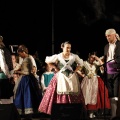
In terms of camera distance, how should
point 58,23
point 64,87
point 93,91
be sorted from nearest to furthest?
point 64,87, point 93,91, point 58,23

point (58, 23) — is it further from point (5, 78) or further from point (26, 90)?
point (5, 78)

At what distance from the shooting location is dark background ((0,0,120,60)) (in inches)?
596

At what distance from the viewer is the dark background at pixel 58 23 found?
49.7 feet

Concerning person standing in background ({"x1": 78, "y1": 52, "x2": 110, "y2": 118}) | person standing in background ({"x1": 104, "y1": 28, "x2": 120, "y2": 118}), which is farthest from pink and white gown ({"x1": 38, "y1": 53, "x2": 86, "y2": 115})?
person standing in background ({"x1": 78, "y1": 52, "x2": 110, "y2": 118})

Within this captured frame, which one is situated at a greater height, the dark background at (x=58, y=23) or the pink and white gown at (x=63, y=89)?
the dark background at (x=58, y=23)

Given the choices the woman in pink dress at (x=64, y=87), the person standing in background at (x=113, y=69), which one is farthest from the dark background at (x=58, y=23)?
the person standing in background at (x=113, y=69)

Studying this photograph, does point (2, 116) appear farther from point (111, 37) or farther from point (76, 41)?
point (76, 41)

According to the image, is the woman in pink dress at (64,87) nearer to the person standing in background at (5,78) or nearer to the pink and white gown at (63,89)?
the pink and white gown at (63,89)

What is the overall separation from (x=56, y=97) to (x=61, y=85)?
25 centimetres

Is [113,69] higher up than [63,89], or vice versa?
[113,69]

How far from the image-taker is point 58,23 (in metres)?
16.1

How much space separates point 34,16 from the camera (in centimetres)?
1578

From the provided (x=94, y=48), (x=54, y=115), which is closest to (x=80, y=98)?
(x=54, y=115)

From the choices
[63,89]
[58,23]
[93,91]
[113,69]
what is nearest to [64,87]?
[63,89]
